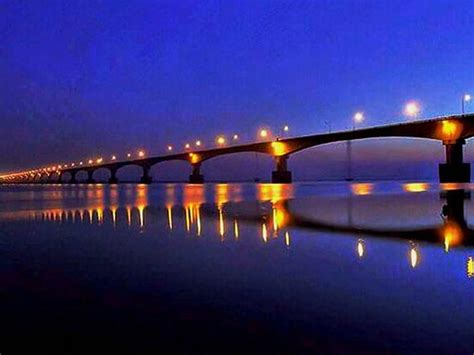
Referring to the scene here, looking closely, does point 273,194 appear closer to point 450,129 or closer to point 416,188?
point 416,188

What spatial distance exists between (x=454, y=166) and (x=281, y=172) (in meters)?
47.8

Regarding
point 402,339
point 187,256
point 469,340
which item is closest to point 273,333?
point 402,339

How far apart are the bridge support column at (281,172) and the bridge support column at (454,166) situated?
1644 inches

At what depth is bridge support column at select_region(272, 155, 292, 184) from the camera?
119 metres

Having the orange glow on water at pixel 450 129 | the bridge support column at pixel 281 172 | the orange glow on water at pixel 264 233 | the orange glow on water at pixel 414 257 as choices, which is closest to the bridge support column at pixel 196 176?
the bridge support column at pixel 281 172

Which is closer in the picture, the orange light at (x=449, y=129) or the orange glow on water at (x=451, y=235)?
the orange glow on water at (x=451, y=235)

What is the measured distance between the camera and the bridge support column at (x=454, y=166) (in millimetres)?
77812

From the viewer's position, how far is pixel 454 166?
81.7 m

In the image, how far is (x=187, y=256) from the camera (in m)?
11.6

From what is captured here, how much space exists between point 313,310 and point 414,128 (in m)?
81.0

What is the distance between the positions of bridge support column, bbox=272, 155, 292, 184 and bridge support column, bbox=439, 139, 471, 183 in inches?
1644

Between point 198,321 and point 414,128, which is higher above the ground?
point 414,128

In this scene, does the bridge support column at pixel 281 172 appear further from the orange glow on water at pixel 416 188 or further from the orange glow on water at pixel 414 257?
the orange glow on water at pixel 414 257

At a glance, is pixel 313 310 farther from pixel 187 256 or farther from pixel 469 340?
pixel 187 256
